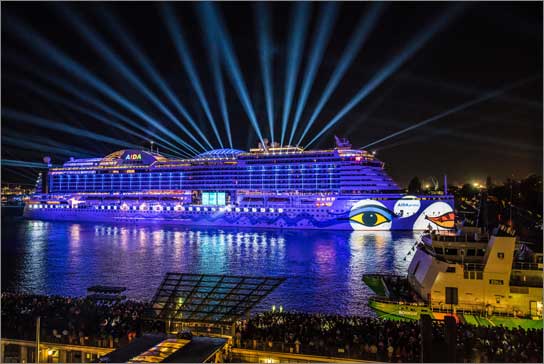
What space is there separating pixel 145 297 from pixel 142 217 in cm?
4147

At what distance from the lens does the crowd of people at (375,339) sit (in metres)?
10.7

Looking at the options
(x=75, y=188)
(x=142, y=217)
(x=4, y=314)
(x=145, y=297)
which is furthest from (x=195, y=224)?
(x=4, y=314)

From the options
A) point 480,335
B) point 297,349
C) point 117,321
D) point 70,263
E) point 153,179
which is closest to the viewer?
point 297,349

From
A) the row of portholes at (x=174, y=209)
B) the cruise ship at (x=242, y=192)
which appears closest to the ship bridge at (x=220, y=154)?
the cruise ship at (x=242, y=192)

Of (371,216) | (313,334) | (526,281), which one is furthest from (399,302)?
(371,216)

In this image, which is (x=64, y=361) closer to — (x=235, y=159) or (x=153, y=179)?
(x=235, y=159)

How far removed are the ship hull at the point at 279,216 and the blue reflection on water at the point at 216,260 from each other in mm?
2892

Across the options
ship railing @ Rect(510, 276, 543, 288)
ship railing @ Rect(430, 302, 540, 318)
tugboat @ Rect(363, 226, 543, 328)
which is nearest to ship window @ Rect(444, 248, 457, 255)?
tugboat @ Rect(363, 226, 543, 328)

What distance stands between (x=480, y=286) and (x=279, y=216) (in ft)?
121

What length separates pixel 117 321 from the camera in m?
13.3

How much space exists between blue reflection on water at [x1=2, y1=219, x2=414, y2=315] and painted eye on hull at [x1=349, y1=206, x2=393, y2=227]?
2.27 metres

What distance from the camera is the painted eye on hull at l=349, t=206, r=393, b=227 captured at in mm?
45406

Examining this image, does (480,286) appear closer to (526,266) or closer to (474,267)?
(474,267)

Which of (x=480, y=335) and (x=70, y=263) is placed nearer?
(x=480, y=335)
